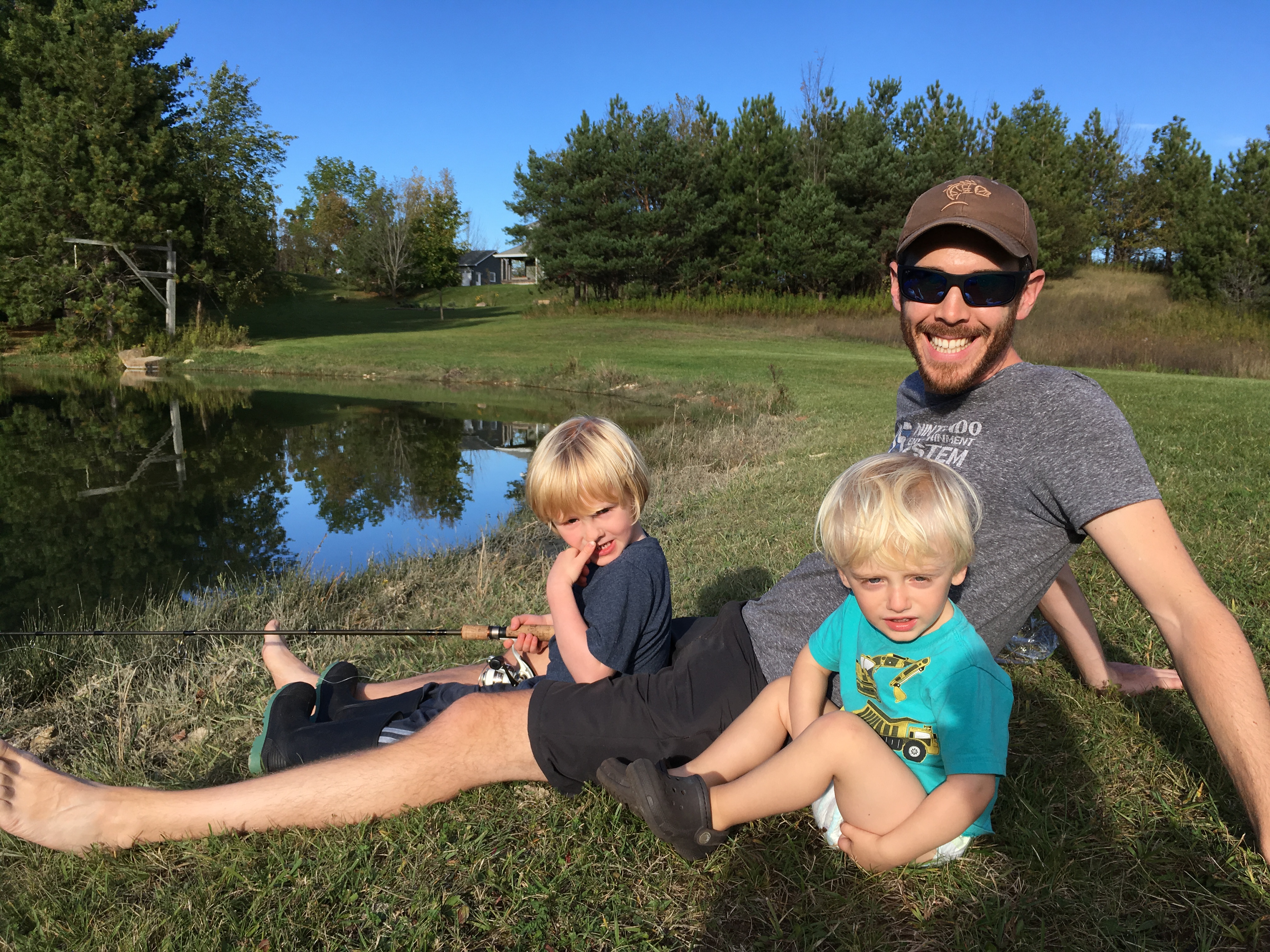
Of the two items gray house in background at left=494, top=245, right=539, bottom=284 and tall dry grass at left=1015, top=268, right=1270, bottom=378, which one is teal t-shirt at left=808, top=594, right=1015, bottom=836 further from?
gray house in background at left=494, top=245, right=539, bottom=284

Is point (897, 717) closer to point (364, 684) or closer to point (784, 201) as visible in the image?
point (364, 684)

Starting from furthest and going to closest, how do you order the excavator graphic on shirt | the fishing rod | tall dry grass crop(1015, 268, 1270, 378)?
tall dry grass crop(1015, 268, 1270, 378), the fishing rod, the excavator graphic on shirt

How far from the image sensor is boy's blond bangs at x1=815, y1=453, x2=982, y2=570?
2023 mm

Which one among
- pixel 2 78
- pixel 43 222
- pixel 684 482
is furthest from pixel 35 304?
pixel 684 482

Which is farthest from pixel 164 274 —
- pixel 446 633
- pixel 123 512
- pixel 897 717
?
pixel 897 717

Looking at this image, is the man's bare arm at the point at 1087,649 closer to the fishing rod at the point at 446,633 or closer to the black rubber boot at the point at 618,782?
the black rubber boot at the point at 618,782

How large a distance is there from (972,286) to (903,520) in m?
0.81

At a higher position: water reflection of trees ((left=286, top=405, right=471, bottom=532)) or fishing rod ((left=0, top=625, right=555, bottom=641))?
fishing rod ((left=0, top=625, right=555, bottom=641))

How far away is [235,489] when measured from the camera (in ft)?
29.8

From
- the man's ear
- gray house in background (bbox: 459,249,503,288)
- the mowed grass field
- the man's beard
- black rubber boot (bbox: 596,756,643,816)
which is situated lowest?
the mowed grass field

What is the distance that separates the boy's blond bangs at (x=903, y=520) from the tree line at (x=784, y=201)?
32.0 metres

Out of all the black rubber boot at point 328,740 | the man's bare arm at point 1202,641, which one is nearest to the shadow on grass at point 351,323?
the black rubber boot at point 328,740

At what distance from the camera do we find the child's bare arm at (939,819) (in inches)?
77.7

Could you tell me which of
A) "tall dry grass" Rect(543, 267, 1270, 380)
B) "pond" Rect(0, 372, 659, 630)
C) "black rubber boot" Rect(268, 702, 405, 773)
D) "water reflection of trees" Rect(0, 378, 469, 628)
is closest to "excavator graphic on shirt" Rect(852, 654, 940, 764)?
"black rubber boot" Rect(268, 702, 405, 773)
